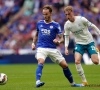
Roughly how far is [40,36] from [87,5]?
81.3 ft

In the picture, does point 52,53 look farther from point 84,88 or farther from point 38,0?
point 38,0

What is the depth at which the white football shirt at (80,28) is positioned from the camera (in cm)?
1268

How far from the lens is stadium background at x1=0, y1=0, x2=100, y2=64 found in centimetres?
3447

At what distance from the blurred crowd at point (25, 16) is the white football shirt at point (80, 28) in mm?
21213

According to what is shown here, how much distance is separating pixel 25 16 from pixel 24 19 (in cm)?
49

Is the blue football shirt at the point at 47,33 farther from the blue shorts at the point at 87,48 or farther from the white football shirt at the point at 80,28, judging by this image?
the blue shorts at the point at 87,48

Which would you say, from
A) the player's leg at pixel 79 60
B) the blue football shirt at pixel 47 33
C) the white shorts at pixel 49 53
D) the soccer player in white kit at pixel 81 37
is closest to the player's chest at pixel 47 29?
the blue football shirt at pixel 47 33

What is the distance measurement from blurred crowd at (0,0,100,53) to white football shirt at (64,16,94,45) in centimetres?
2121

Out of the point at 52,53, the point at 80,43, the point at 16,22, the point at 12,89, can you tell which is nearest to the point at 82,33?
the point at 80,43

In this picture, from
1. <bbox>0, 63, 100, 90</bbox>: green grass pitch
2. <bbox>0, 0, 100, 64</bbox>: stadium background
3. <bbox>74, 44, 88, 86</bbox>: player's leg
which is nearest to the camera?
<bbox>0, 63, 100, 90</bbox>: green grass pitch

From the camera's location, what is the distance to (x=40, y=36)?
12.3 meters

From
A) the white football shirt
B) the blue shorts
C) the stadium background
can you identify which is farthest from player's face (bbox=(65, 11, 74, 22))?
the stadium background

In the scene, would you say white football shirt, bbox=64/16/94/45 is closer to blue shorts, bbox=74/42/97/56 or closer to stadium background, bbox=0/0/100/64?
blue shorts, bbox=74/42/97/56

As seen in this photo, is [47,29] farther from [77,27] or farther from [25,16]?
[25,16]
